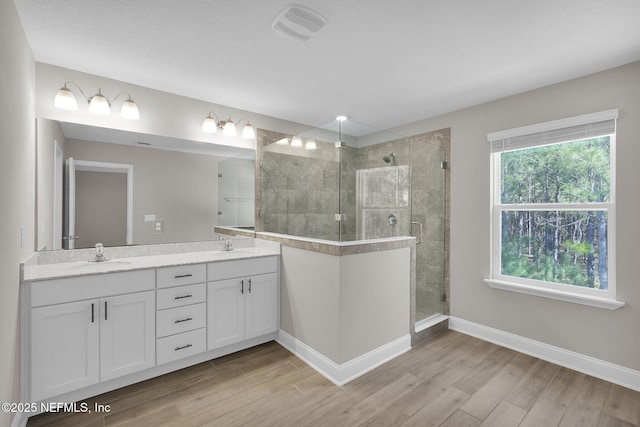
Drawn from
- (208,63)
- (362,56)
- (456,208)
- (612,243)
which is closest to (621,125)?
(612,243)

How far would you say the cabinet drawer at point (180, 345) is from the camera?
7.29ft

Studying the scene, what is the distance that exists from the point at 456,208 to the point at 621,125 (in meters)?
1.42

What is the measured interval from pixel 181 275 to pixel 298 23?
198cm

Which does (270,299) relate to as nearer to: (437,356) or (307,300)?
(307,300)

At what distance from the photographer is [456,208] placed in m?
3.25

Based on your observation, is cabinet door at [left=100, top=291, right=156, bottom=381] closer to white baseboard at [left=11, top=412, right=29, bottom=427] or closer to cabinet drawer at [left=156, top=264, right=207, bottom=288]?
cabinet drawer at [left=156, top=264, right=207, bottom=288]

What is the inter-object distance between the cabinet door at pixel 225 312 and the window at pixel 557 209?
2.46m

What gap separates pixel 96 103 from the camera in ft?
7.66

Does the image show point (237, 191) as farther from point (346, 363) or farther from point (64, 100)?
point (346, 363)

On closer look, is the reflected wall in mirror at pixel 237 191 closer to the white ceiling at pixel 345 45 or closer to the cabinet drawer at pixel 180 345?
the white ceiling at pixel 345 45

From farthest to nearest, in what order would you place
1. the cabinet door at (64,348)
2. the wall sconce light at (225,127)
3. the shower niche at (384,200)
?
the wall sconce light at (225,127), the shower niche at (384,200), the cabinet door at (64,348)

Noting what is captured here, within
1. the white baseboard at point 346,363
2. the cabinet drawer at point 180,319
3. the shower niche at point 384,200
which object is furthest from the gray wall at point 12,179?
the shower niche at point 384,200

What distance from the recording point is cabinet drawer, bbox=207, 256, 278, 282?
2.49 metres

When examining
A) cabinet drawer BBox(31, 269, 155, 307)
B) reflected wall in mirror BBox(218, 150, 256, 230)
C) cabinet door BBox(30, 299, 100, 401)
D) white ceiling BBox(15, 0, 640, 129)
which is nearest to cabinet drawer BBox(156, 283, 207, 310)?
cabinet drawer BBox(31, 269, 155, 307)
